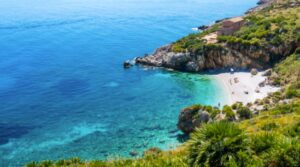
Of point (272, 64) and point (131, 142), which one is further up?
point (272, 64)

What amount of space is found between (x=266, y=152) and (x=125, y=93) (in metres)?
49.1

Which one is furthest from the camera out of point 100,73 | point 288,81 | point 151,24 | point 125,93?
point 151,24

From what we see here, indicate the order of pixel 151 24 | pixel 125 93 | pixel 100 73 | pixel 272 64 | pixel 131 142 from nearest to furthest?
pixel 131 142
pixel 125 93
pixel 272 64
pixel 100 73
pixel 151 24

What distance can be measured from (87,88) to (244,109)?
111ft

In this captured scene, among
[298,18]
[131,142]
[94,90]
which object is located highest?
[298,18]

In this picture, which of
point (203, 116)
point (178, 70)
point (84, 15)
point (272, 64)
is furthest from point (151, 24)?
point (203, 116)

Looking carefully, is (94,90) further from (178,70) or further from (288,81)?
(288,81)

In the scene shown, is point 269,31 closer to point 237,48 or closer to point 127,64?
point 237,48

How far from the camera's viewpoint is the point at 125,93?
74.3m

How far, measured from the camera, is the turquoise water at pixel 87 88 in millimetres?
55281

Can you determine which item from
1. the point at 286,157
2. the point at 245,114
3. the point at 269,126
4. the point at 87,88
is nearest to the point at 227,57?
the point at 245,114

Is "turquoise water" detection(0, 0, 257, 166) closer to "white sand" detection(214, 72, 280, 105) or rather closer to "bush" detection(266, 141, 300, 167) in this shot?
"white sand" detection(214, 72, 280, 105)

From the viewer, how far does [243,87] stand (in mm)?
73312

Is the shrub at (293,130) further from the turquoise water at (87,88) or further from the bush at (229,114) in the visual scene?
the turquoise water at (87,88)
